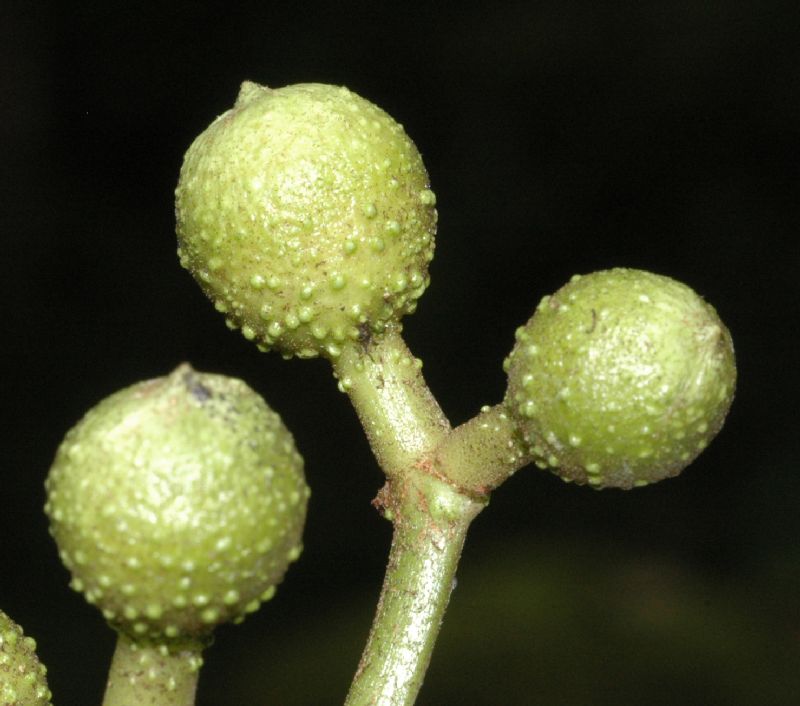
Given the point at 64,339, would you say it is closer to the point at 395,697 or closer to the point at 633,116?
the point at 633,116

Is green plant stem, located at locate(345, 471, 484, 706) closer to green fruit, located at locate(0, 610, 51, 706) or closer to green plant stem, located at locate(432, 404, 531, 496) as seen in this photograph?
green plant stem, located at locate(432, 404, 531, 496)

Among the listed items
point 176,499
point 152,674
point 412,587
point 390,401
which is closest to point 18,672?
point 152,674

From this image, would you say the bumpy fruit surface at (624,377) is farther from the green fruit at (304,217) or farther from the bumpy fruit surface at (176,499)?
the bumpy fruit surface at (176,499)

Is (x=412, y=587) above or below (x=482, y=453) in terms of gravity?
below

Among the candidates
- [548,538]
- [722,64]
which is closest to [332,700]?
[548,538]

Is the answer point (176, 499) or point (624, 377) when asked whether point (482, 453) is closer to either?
point (624, 377)

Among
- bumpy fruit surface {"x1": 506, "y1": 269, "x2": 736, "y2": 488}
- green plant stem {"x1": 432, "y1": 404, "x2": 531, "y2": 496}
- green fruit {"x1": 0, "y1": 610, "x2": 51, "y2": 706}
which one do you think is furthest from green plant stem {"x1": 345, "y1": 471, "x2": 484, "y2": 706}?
green fruit {"x1": 0, "y1": 610, "x2": 51, "y2": 706}
